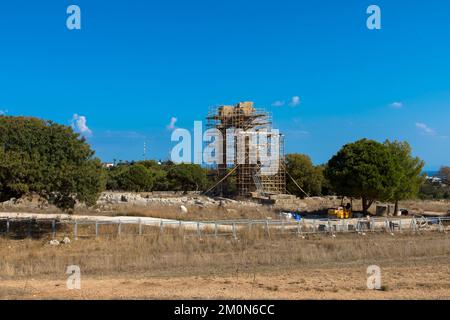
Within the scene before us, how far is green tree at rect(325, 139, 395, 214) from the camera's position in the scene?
117 ft

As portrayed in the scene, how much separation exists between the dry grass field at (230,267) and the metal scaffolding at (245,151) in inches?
→ 1344

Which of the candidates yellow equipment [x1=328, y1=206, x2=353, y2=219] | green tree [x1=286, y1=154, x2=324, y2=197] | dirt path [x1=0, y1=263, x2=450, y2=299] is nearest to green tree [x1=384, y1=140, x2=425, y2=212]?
yellow equipment [x1=328, y1=206, x2=353, y2=219]

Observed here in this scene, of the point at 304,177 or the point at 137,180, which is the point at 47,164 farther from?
the point at 137,180

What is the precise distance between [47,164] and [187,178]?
50640mm

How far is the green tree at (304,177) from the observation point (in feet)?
206

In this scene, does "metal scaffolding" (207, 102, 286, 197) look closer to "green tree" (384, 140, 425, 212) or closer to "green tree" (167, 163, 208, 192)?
"green tree" (167, 163, 208, 192)

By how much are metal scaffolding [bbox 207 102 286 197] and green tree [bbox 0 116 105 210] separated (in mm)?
34653

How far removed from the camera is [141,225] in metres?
24.3

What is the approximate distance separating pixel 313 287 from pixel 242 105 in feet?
172

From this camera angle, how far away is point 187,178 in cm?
7219

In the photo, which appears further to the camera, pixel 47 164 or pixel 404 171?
pixel 404 171

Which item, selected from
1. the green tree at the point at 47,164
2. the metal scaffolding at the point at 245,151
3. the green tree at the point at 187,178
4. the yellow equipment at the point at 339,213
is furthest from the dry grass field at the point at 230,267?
the green tree at the point at 187,178

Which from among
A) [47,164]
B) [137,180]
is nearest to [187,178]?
[137,180]

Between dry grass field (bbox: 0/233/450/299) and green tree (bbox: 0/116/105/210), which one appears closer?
dry grass field (bbox: 0/233/450/299)
